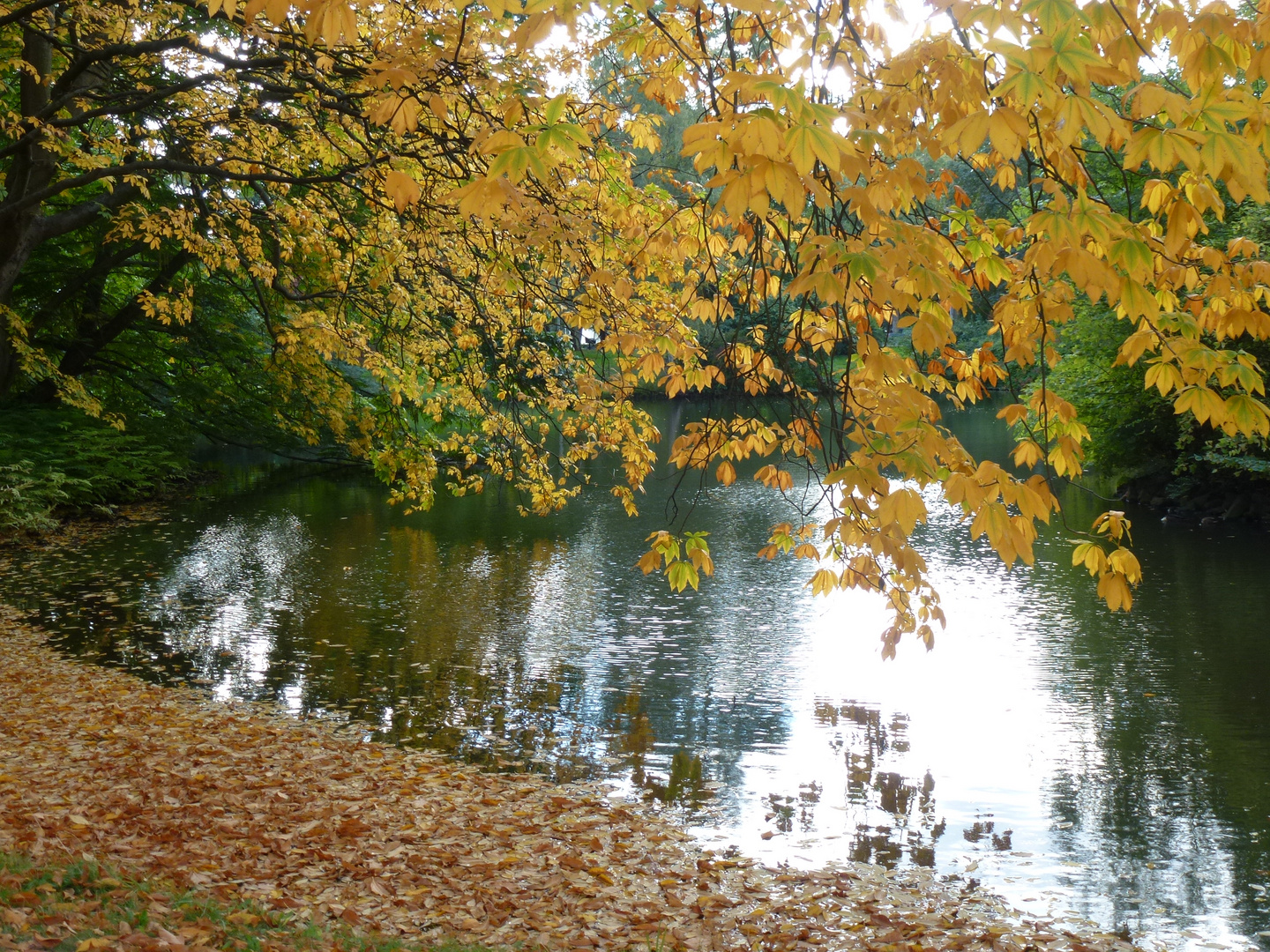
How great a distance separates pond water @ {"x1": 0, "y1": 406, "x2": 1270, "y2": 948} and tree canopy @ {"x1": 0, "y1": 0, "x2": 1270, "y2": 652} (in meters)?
1.91

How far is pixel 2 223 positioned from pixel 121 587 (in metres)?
4.72

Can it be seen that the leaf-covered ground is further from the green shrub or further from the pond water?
the green shrub

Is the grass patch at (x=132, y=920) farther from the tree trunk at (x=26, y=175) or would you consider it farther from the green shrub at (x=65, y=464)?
the green shrub at (x=65, y=464)

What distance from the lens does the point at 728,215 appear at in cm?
293

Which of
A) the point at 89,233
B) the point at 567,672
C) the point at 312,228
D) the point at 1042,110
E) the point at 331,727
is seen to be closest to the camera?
the point at 1042,110

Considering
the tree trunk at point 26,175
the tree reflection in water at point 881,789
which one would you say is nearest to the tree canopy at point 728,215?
the tree trunk at point 26,175

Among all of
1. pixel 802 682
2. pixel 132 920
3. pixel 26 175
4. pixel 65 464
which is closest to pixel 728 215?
pixel 132 920

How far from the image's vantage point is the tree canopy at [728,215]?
2.51 meters

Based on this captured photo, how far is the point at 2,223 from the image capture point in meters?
11.8

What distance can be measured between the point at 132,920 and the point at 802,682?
22.9 feet

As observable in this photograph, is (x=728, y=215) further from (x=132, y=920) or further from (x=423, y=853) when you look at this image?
(x=423, y=853)

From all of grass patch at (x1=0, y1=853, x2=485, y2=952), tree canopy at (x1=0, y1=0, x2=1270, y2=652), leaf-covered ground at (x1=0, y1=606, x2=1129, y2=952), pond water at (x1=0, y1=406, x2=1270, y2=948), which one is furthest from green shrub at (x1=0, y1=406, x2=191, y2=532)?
grass patch at (x1=0, y1=853, x2=485, y2=952)

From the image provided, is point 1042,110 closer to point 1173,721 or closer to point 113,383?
point 1173,721

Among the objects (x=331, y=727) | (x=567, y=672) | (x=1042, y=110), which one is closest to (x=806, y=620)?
(x=567, y=672)
